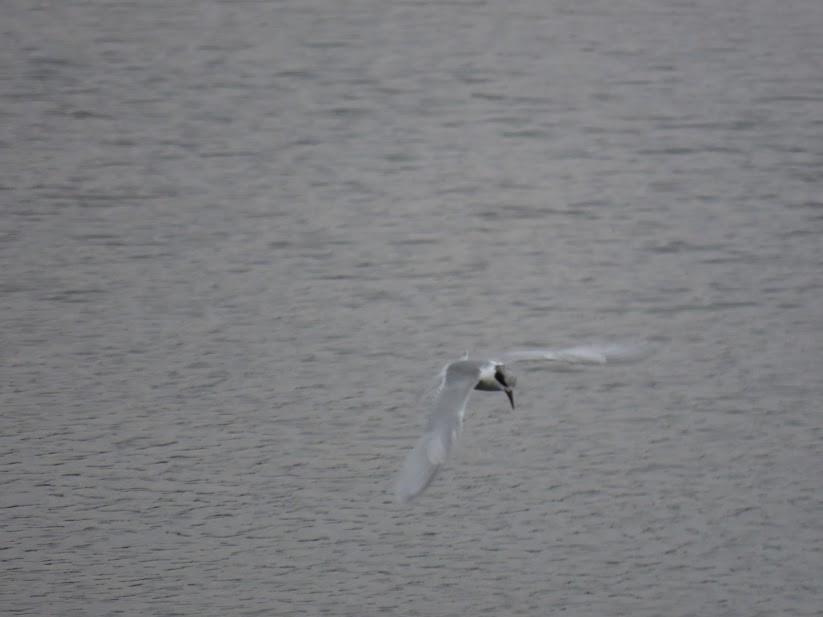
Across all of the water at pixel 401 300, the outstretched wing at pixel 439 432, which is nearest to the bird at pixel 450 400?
the outstretched wing at pixel 439 432

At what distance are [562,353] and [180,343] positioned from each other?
1.76m

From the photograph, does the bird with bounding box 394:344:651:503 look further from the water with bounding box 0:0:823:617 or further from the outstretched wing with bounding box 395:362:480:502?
the water with bounding box 0:0:823:617

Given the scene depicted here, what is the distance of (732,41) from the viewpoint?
7281mm

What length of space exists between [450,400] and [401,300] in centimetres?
209

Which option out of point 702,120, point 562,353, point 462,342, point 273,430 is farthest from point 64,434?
point 702,120

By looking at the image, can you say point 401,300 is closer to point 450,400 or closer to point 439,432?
point 450,400

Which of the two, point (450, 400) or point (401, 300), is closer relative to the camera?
point (450, 400)

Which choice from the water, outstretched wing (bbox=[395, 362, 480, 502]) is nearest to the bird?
outstretched wing (bbox=[395, 362, 480, 502])

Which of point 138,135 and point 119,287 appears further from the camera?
point 138,135

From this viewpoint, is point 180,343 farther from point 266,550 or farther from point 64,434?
point 266,550

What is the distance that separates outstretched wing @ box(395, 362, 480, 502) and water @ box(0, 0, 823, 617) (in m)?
0.67

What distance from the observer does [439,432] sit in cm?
329

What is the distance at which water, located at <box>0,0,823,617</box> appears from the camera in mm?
4238

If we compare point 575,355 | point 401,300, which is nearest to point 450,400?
point 575,355
